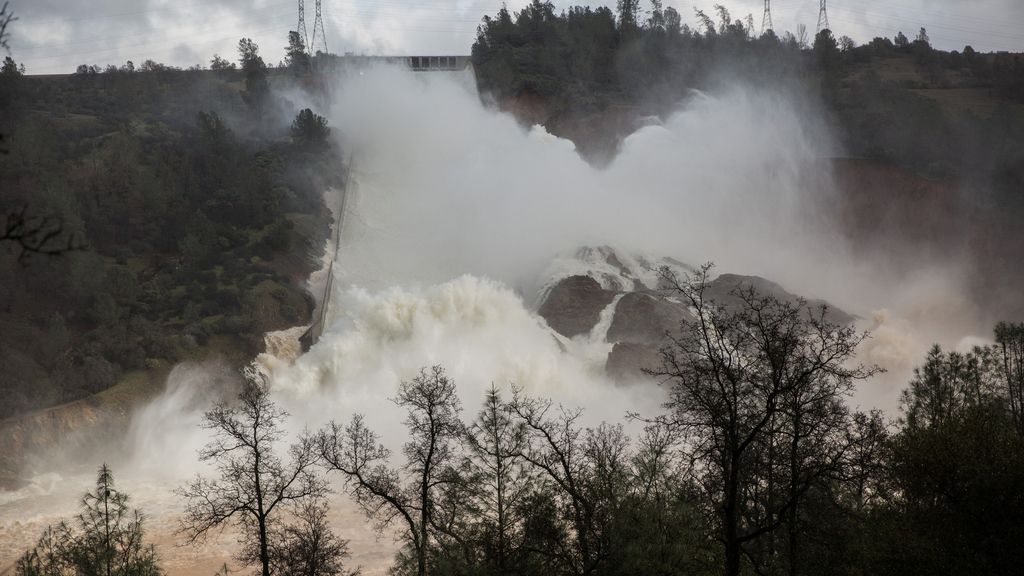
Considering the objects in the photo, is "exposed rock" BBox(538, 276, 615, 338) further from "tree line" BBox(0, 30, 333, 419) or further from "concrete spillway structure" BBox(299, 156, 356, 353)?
"tree line" BBox(0, 30, 333, 419)

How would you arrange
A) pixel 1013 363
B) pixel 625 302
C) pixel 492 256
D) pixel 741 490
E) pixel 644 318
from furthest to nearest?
pixel 492 256
pixel 625 302
pixel 644 318
pixel 1013 363
pixel 741 490

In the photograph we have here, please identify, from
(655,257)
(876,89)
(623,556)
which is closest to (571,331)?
(655,257)

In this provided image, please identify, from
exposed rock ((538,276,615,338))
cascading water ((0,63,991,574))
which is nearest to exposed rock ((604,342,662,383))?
cascading water ((0,63,991,574))

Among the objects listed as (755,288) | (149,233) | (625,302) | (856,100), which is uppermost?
(856,100)

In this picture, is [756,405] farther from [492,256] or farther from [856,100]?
[856,100]

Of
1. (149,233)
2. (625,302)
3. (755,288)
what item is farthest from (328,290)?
(755,288)

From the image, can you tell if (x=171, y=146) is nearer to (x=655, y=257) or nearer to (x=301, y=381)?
(x=301, y=381)

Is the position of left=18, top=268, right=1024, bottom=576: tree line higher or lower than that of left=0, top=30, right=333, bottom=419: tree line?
lower
